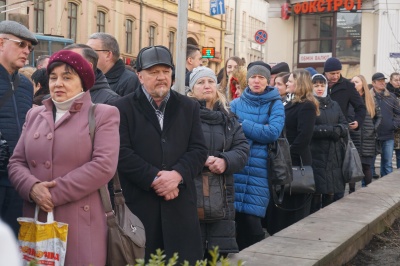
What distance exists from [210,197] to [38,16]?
38.1 metres

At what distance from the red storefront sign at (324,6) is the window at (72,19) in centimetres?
1562

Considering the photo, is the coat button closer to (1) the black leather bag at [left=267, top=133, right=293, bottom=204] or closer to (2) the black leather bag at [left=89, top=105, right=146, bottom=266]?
(2) the black leather bag at [left=89, top=105, right=146, bottom=266]

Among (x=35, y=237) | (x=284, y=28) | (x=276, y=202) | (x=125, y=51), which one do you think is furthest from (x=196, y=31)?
(x=35, y=237)

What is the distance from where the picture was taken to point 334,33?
3456cm

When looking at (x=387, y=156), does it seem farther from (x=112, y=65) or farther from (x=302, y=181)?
(x=112, y=65)

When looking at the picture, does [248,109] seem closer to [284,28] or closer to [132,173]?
[132,173]

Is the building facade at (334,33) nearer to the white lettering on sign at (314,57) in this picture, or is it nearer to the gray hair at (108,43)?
the white lettering on sign at (314,57)

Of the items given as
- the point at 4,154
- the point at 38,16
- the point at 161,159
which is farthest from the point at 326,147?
the point at 38,16

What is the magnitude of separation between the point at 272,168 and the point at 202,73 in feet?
4.96

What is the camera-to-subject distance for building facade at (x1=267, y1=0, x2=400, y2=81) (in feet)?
106


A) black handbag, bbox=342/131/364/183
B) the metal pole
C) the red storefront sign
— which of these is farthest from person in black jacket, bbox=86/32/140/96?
the red storefront sign

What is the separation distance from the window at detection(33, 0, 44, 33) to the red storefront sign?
14449mm

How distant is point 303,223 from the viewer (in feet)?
24.5

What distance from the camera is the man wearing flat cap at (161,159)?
16.4ft
